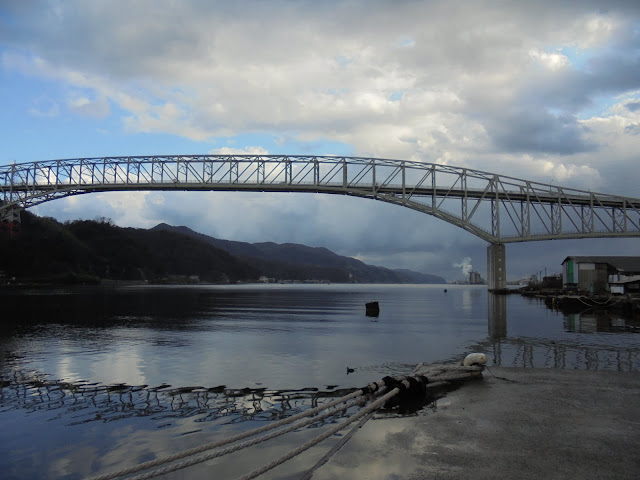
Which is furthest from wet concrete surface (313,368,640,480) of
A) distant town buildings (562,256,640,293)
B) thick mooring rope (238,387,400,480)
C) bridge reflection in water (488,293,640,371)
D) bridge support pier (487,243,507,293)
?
bridge support pier (487,243,507,293)

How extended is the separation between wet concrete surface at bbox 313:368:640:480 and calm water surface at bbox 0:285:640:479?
1.75m

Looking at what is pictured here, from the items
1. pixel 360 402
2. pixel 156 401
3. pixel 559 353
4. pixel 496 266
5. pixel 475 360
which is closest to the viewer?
pixel 360 402

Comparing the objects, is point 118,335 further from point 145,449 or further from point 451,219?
point 451,219

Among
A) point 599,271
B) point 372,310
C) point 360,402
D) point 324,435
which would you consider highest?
point 599,271

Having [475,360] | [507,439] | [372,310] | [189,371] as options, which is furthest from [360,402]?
[372,310]

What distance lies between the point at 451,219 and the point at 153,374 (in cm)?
8711

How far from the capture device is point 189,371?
63.2 ft

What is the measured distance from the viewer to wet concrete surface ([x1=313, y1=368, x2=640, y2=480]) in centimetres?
801

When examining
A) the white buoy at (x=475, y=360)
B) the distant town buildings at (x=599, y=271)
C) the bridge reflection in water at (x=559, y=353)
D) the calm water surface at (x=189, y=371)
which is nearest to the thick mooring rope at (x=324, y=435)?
the calm water surface at (x=189, y=371)

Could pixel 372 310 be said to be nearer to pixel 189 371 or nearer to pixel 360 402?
pixel 189 371

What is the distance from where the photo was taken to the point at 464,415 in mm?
11352

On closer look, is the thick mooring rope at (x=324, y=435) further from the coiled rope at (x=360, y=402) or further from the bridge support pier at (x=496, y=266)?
the bridge support pier at (x=496, y=266)

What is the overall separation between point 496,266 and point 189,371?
331ft

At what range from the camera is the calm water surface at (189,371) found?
34.3 ft
